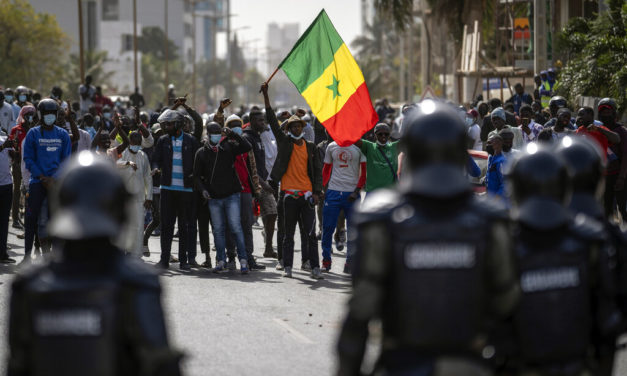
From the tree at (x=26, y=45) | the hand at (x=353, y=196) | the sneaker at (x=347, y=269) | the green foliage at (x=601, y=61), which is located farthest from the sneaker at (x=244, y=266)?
the tree at (x=26, y=45)

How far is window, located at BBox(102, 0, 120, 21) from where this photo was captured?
16312 cm

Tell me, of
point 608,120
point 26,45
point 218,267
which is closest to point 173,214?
point 218,267

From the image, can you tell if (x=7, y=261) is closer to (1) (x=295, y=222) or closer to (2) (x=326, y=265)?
(1) (x=295, y=222)

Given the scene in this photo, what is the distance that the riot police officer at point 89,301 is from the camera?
361cm

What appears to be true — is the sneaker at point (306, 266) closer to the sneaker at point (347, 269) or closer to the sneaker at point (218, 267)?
the sneaker at point (347, 269)

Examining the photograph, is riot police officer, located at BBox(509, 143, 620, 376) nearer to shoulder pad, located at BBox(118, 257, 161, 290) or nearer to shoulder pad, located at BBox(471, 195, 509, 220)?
shoulder pad, located at BBox(471, 195, 509, 220)

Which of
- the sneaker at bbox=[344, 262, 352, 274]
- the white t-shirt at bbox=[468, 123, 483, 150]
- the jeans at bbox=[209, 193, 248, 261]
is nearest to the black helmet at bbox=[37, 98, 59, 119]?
the jeans at bbox=[209, 193, 248, 261]

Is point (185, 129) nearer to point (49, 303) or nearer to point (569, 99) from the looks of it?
point (569, 99)

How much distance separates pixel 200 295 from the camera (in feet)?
37.4

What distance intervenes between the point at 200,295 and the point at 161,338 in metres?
7.75

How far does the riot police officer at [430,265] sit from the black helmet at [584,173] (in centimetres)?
159

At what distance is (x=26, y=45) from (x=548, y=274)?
6274 centimetres

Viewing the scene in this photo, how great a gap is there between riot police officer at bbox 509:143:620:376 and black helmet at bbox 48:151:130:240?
151cm

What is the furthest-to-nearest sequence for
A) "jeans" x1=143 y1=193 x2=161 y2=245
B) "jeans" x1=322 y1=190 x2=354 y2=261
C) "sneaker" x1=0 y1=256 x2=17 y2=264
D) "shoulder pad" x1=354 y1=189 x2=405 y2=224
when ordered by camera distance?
"jeans" x1=143 y1=193 x2=161 y2=245, "sneaker" x1=0 y1=256 x2=17 y2=264, "jeans" x1=322 y1=190 x2=354 y2=261, "shoulder pad" x1=354 y1=189 x2=405 y2=224
